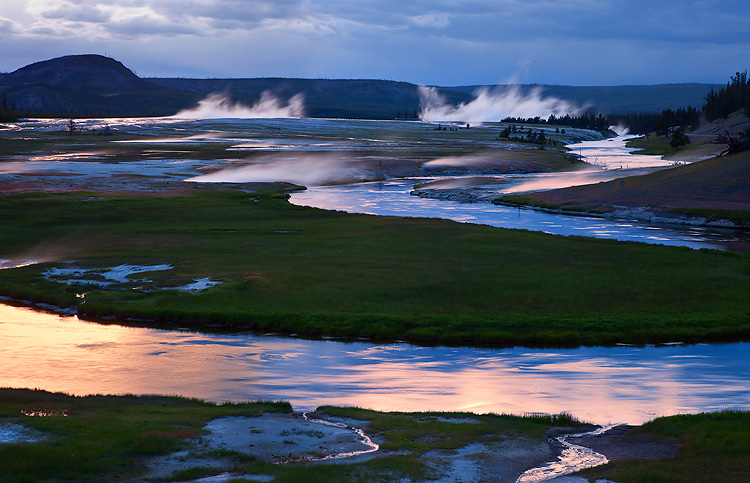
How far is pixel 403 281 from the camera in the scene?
29.9 meters

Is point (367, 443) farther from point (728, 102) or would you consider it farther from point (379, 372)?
point (728, 102)

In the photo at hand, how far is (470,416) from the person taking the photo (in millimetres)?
16453

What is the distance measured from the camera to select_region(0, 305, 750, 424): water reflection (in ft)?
61.4

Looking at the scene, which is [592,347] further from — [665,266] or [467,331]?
[665,266]

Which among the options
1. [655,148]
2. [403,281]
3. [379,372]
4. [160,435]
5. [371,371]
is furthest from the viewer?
[655,148]

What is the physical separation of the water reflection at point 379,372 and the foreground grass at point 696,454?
184cm

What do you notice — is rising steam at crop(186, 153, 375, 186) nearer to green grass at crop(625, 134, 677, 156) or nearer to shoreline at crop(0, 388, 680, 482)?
green grass at crop(625, 134, 677, 156)

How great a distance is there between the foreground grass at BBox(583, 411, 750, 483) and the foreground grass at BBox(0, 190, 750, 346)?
8.27 metres

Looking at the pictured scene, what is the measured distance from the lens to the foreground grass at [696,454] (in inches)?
486

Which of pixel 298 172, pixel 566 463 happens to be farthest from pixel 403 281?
pixel 298 172

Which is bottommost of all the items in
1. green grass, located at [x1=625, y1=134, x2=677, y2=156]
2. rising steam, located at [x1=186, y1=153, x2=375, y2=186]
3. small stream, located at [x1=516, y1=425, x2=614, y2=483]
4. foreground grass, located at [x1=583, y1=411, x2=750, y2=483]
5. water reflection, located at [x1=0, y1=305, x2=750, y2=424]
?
water reflection, located at [x1=0, y1=305, x2=750, y2=424]

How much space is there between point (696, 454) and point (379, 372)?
940 cm

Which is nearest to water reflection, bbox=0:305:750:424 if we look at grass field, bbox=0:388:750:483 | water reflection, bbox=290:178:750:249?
grass field, bbox=0:388:750:483

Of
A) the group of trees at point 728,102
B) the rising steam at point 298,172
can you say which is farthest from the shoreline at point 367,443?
the group of trees at point 728,102
